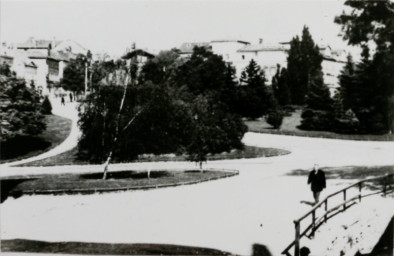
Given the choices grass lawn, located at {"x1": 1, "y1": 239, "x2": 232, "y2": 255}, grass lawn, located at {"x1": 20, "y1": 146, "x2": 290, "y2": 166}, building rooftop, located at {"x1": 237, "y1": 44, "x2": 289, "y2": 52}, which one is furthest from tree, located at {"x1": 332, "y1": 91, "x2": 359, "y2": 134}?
building rooftop, located at {"x1": 237, "y1": 44, "x2": 289, "y2": 52}

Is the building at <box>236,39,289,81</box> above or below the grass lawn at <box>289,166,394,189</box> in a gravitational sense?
above

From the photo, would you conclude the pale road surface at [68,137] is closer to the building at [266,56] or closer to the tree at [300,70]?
the tree at [300,70]

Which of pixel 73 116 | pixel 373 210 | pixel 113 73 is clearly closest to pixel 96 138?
pixel 113 73

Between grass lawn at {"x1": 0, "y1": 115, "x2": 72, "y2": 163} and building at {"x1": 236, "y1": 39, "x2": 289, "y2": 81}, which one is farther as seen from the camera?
building at {"x1": 236, "y1": 39, "x2": 289, "y2": 81}

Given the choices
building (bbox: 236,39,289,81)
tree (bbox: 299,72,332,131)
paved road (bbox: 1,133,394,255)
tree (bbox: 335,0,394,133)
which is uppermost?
building (bbox: 236,39,289,81)

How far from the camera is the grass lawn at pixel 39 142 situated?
110ft

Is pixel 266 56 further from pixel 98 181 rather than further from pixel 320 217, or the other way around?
pixel 320 217

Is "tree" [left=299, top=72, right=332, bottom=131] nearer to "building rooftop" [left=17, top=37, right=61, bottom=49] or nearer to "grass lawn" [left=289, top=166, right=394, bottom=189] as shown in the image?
"grass lawn" [left=289, top=166, right=394, bottom=189]

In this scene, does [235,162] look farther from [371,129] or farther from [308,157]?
[371,129]

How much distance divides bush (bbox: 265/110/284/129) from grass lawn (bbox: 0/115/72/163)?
61.5 feet

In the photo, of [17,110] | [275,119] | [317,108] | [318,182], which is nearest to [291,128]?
[275,119]

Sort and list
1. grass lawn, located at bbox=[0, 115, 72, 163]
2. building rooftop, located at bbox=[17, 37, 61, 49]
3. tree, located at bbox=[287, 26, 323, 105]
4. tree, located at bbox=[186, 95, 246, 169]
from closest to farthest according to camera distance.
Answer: tree, located at bbox=[186, 95, 246, 169] → grass lawn, located at bbox=[0, 115, 72, 163] → tree, located at bbox=[287, 26, 323, 105] → building rooftop, located at bbox=[17, 37, 61, 49]

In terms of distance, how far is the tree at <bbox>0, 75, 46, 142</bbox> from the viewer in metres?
26.6

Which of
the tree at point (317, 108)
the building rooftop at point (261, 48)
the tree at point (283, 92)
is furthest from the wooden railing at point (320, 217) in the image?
the building rooftop at point (261, 48)
